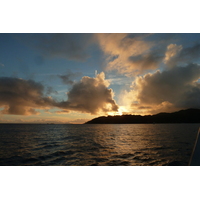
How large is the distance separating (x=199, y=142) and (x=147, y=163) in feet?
20.0

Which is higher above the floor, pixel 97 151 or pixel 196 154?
pixel 196 154

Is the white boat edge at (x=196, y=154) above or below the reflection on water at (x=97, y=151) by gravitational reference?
above

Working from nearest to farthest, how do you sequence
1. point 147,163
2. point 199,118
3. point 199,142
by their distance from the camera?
point 199,142, point 147,163, point 199,118

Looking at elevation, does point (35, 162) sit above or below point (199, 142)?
below

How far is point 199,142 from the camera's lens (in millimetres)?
8852

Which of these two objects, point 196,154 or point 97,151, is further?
point 97,151

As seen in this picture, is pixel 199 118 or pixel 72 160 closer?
pixel 72 160

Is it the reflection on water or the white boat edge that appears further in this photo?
the reflection on water

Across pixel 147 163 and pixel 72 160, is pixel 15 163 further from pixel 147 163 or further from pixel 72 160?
pixel 147 163

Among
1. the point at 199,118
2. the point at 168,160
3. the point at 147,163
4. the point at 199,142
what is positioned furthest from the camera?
the point at 199,118

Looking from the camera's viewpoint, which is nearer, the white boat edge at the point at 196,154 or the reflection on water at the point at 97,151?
the white boat edge at the point at 196,154

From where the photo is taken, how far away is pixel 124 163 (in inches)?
540

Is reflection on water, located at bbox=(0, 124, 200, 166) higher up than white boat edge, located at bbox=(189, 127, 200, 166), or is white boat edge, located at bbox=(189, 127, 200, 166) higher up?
white boat edge, located at bbox=(189, 127, 200, 166)

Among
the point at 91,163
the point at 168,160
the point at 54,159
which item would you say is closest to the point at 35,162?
the point at 54,159
